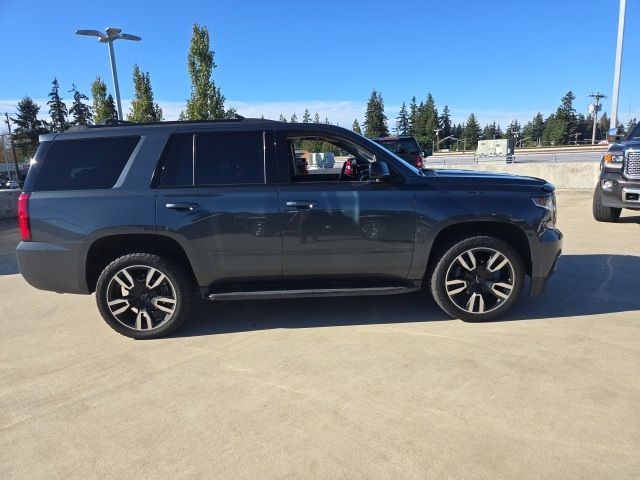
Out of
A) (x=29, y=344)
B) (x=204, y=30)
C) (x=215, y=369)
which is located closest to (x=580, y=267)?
(x=215, y=369)

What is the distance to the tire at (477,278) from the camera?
4.02 m

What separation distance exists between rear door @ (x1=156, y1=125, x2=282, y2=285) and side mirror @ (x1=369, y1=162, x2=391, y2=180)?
83cm

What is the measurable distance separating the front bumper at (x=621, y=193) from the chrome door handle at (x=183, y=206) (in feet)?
24.6

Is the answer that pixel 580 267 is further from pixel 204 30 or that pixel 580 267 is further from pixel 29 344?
pixel 204 30

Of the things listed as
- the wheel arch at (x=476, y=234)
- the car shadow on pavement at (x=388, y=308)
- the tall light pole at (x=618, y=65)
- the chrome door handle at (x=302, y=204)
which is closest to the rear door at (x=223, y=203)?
the chrome door handle at (x=302, y=204)

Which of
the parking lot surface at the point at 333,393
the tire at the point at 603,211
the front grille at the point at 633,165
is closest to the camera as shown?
the parking lot surface at the point at 333,393

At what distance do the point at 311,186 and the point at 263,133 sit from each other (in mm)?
648

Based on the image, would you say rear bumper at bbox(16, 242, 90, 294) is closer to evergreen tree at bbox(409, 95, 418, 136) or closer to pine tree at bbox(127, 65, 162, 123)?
pine tree at bbox(127, 65, 162, 123)

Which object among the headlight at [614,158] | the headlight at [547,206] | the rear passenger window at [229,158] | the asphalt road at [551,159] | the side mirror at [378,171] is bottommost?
the asphalt road at [551,159]

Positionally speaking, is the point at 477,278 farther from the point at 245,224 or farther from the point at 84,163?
the point at 84,163

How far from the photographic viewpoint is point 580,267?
18.8 feet

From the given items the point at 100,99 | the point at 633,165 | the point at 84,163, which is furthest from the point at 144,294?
the point at 100,99

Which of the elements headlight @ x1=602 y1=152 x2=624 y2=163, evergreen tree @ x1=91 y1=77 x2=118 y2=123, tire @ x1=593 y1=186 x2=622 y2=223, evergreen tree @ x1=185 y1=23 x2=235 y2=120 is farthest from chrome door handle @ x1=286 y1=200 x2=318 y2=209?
evergreen tree @ x1=91 y1=77 x2=118 y2=123

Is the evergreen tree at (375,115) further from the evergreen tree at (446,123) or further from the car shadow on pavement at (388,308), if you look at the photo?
the car shadow on pavement at (388,308)
